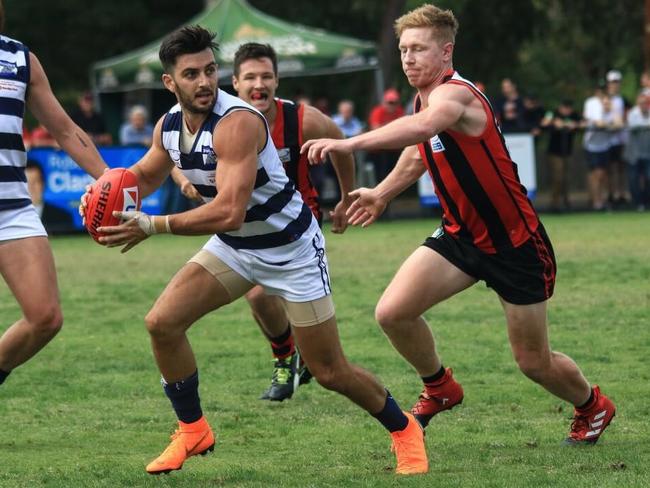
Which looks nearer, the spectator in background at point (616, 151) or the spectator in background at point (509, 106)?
the spectator in background at point (509, 106)

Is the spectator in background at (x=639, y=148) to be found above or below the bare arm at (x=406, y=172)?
below

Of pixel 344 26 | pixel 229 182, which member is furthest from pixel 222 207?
pixel 344 26

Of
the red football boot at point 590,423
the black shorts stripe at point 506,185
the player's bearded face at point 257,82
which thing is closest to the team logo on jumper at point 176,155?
the black shorts stripe at point 506,185

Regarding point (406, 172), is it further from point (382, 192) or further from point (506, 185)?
point (506, 185)

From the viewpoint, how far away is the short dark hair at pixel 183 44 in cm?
629

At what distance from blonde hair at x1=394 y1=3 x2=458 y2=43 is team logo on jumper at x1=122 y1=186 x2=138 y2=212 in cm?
151

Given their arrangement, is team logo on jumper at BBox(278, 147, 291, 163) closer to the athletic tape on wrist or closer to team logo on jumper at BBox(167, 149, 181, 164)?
team logo on jumper at BBox(167, 149, 181, 164)

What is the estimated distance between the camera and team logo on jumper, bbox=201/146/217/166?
6.31 metres

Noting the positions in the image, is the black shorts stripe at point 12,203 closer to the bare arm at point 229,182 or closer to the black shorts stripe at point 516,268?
the bare arm at point 229,182

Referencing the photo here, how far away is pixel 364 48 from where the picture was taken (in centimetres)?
2378

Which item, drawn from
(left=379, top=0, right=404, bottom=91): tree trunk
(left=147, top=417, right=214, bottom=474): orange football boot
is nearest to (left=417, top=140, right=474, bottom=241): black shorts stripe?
(left=147, top=417, right=214, bottom=474): orange football boot

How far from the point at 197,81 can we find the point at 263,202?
645 millimetres

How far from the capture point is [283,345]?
8984 mm

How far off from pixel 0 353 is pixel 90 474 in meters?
0.90
